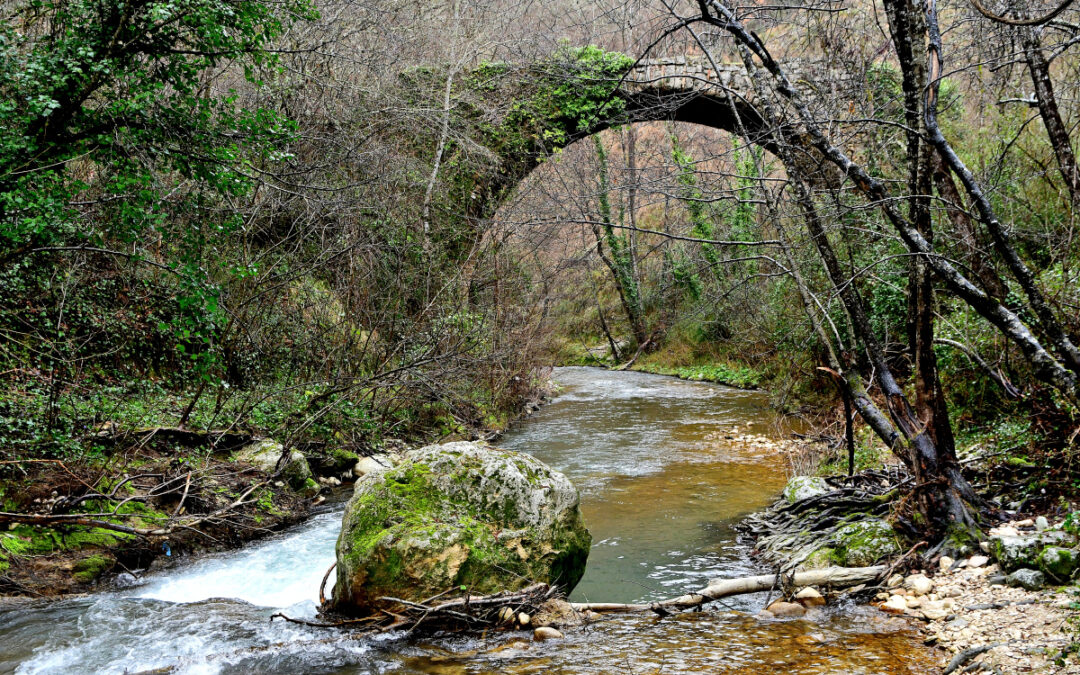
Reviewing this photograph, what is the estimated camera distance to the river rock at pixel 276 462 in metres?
8.39

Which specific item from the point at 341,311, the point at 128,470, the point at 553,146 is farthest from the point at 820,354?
the point at 128,470

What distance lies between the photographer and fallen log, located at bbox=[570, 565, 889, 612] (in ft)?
16.5

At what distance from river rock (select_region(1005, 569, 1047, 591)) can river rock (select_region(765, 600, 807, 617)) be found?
1.27 m

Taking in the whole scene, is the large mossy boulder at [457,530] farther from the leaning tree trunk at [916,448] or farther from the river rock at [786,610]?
the leaning tree trunk at [916,448]

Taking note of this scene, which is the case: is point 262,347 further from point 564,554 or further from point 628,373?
point 628,373

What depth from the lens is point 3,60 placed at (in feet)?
19.4

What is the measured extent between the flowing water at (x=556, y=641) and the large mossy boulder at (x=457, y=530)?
368 mm

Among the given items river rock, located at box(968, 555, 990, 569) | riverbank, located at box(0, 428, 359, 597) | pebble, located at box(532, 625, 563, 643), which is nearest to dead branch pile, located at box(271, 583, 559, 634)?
pebble, located at box(532, 625, 563, 643)

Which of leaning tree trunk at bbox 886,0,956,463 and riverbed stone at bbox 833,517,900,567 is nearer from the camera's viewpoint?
leaning tree trunk at bbox 886,0,956,463

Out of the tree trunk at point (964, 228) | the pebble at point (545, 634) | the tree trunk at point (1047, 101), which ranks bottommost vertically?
the pebble at point (545, 634)

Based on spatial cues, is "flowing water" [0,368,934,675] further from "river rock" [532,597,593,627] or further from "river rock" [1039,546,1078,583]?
"river rock" [1039,546,1078,583]

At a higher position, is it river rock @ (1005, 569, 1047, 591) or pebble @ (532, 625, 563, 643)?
river rock @ (1005, 569, 1047, 591)

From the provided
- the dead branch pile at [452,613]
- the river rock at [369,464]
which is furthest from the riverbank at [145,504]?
the dead branch pile at [452,613]

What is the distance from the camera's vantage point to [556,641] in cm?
462
